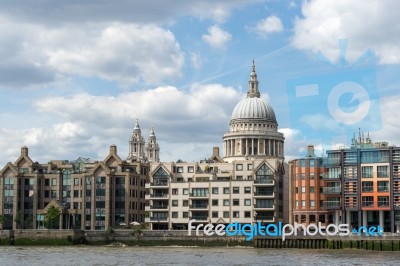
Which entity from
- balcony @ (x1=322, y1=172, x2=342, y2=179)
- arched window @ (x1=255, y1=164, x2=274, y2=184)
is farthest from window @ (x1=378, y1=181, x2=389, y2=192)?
arched window @ (x1=255, y1=164, x2=274, y2=184)

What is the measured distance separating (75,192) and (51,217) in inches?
462

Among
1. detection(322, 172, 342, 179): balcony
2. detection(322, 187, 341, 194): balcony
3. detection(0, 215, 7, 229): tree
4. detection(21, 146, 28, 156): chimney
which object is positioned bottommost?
detection(0, 215, 7, 229): tree

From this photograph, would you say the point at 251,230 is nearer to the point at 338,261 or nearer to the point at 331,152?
the point at 331,152

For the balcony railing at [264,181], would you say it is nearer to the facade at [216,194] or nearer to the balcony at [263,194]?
the facade at [216,194]

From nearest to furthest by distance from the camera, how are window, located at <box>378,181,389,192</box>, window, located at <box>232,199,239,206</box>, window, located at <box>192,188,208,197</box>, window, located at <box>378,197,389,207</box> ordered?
1. window, located at <box>378,197,389,207</box>
2. window, located at <box>378,181,389,192</box>
3. window, located at <box>232,199,239,206</box>
4. window, located at <box>192,188,208,197</box>

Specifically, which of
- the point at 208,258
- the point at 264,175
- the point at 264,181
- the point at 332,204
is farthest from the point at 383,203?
the point at 208,258

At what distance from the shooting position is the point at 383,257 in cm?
11238

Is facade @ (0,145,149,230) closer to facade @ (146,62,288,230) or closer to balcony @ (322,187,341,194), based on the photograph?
facade @ (146,62,288,230)

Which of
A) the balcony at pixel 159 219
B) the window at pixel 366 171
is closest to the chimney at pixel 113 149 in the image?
the balcony at pixel 159 219

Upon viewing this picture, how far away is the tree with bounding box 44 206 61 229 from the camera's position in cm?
16625

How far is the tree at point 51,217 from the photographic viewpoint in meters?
166

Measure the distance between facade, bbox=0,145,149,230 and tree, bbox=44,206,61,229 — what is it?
246cm

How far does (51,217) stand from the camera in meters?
166

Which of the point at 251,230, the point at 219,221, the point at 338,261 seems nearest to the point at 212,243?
the point at 251,230
